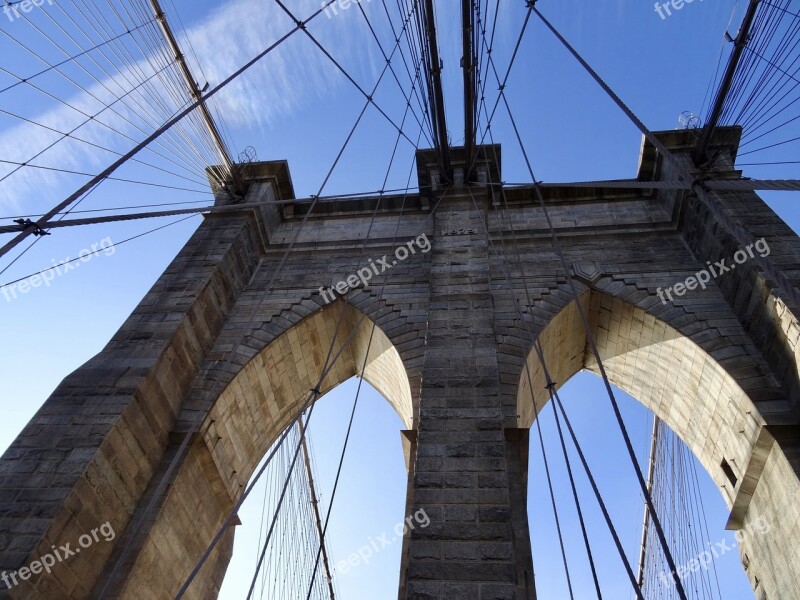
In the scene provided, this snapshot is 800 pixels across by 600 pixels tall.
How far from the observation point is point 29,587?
505 cm

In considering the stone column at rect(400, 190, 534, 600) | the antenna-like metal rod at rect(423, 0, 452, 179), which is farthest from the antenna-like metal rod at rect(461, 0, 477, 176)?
the stone column at rect(400, 190, 534, 600)

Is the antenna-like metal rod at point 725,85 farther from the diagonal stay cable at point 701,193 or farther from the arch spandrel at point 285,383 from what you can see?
the arch spandrel at point 285,383

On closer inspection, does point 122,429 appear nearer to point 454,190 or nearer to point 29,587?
point 29,587

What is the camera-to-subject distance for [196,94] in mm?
10148

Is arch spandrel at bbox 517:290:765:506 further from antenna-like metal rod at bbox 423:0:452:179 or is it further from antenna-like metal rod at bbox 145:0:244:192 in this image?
antenna-like metal rod at bbox 145:0:244:192

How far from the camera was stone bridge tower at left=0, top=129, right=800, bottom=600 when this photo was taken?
5410 mm

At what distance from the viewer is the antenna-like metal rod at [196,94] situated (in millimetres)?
9291

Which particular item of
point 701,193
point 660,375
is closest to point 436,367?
point 701,193

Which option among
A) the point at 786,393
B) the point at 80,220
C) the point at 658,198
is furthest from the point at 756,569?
the point at 80,220

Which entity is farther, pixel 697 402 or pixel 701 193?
pixel 697 402

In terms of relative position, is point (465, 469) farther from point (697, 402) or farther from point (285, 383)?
point (285, 383)

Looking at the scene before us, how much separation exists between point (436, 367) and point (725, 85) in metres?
5.76

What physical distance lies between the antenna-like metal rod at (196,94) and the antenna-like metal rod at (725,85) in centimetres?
711

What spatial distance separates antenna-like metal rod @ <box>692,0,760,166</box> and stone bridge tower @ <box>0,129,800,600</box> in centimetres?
31
